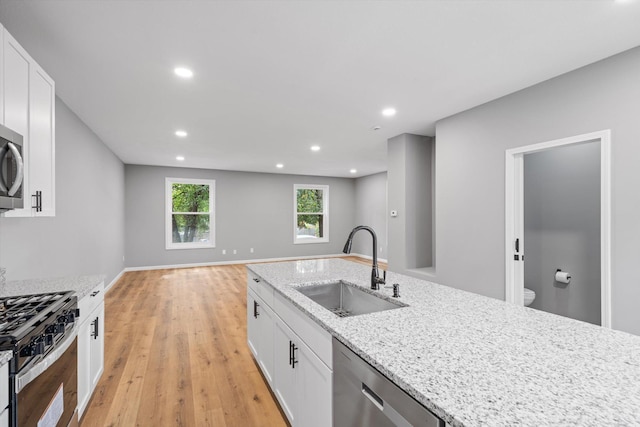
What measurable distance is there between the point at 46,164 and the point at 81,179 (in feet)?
7.53

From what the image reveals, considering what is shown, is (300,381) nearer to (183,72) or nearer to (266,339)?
Answer: (266,339)

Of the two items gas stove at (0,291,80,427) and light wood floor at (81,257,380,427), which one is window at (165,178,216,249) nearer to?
light wood floor at (81,257,380,427)

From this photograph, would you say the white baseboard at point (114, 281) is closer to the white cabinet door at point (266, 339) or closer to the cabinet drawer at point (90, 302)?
the cabinet drawer at point (90, 302)

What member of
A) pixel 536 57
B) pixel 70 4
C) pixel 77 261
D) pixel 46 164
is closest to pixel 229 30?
pixel 70 4

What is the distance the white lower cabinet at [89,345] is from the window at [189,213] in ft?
18.2

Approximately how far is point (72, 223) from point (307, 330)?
3561mm

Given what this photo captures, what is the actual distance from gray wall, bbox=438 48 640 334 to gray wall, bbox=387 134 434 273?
26.8 inches

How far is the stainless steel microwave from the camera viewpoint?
1.47 m

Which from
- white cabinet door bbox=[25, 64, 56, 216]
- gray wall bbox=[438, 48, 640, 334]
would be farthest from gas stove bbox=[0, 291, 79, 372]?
gray wall bbox=[438, 48, 640, 334]

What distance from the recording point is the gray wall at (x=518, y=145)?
7.76ft

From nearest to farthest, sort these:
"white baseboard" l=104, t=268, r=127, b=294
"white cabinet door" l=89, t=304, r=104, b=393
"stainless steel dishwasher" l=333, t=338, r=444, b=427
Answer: "stainless steel dishwasher" l=333, t=338, r=444, b=427 < "white cabinet door" l=89, t=304, r=104, b=393 < "white baseboard" l=104, t=268, r=127, b=294

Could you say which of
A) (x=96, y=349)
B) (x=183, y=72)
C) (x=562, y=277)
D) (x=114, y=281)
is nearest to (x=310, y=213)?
(x=114, y=281)

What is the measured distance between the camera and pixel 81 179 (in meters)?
3.89

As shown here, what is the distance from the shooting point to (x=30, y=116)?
1.80 metres
